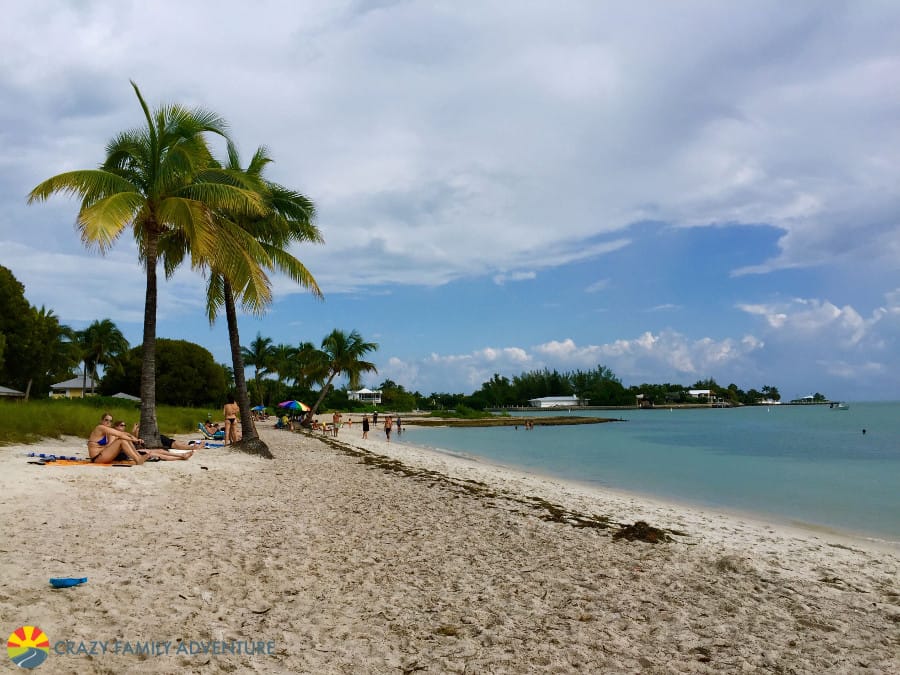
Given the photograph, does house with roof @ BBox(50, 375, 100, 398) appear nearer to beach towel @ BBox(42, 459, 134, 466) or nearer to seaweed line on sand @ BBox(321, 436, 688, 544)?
beach towel @ BBox(42, 459, 134, 466)

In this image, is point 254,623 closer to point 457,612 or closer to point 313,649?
point 313,649

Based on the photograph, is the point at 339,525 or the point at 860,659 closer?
the point at 860,659

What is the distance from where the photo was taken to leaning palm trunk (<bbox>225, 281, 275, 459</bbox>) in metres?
16.0

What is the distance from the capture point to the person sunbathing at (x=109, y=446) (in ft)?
33.6

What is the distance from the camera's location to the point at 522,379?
526ft

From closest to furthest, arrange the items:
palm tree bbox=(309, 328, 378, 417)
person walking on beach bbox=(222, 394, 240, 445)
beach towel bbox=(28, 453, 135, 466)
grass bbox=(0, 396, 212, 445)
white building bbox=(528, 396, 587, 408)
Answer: beach towel bbox=(28, 453, 135, 466), grass bbox=(0, 396, 212, 445), person walking on beach bbox=(222, 394, 240, 445), palm tree bbox=(309, 328, 378, 417), white building bbox=(528, 396, 587, 408)

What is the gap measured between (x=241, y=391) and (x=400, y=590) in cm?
1340

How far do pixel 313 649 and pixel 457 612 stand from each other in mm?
1272

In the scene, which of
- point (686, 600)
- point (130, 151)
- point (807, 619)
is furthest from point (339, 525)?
point (130, 151)

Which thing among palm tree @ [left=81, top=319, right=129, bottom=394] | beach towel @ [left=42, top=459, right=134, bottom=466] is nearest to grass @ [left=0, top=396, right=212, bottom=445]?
beach towel @ [left=42, top=459, right=134, bottom=466]

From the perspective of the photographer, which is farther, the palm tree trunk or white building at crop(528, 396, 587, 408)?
white building at crop(528, 396, 587, 408)

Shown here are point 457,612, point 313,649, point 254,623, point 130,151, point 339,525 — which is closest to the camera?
point 313,649

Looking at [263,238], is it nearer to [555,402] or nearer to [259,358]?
[259,358]

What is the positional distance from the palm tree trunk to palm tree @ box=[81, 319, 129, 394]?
53649 mm
